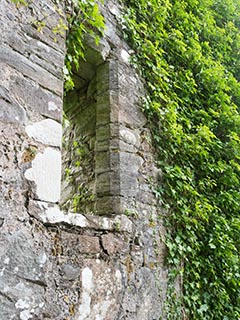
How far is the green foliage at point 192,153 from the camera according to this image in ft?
7.51

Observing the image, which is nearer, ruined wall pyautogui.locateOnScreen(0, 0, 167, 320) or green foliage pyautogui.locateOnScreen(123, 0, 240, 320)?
ruined wall pyautogui.locateOnScreen(0, 0, 167, 320)

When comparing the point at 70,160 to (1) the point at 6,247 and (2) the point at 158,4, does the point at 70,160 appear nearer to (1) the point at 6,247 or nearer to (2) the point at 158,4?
(1) the point at 6,247

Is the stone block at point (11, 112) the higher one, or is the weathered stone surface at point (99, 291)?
the stone block at point (11, 112)

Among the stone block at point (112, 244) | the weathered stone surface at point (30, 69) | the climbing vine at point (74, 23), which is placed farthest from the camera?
the climbing vine at point (74, 23)

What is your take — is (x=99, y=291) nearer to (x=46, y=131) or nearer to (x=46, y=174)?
(x=46, y=174)

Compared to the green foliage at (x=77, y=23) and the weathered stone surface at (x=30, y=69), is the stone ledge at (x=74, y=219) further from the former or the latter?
the green foliage at (x=77, y=23)

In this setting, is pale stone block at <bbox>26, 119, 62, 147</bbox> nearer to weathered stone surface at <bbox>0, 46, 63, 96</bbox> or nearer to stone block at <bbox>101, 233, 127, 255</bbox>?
weathered stone surface at <bbox>0, 46, 63, 96</bbox>

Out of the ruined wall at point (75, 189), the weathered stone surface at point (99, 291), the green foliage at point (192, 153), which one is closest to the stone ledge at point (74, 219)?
the ruined wall at point (75, 189)

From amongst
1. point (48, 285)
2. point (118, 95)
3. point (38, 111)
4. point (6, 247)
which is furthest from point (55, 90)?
point (48, 285)

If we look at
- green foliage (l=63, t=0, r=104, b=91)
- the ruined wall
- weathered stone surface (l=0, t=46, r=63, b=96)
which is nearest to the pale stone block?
the ruined wall

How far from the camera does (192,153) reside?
8.66 ft

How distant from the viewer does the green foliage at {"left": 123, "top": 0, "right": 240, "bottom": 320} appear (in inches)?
90.1

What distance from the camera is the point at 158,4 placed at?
292 cm

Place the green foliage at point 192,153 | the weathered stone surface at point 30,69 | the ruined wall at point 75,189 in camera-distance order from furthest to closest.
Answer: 1. the green foliage at point 192,153
2. the weathered stone surface at point 30,69
3. the ruined wall at point 75,189
